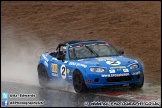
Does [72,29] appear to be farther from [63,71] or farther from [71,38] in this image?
[63,71]

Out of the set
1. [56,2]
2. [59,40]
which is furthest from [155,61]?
[56,2]

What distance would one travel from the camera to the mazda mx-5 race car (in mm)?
13539

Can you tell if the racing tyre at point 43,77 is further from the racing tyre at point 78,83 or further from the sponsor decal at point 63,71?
the racing tyre at point 78,83

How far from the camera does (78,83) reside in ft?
45.4

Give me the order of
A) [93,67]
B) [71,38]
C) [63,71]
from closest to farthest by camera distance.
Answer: [93,67]
[63,71]
[71,38]

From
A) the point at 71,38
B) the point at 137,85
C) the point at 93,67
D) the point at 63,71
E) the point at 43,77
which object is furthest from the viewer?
the point at 71,38

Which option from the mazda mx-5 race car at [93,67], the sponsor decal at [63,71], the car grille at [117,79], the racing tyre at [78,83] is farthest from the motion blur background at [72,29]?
the racing tyre at [78,83]

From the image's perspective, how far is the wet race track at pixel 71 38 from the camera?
514 inches

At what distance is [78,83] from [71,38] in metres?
13.1

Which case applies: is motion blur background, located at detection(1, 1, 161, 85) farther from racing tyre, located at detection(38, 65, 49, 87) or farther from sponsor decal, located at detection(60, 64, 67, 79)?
sponsor decal, located at detection(60, 64, 67, 79)

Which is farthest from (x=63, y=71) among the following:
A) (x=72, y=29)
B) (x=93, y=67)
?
(x=72, y=29)

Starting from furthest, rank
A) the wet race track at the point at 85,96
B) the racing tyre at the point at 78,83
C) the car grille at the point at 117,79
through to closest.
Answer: the racing tyre at the point at 78,83 → the car grille at the point at 117,79 → the wet race track at the point at 85,96

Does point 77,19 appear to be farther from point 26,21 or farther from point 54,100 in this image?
point 54,100

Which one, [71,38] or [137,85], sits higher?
[71,38]
